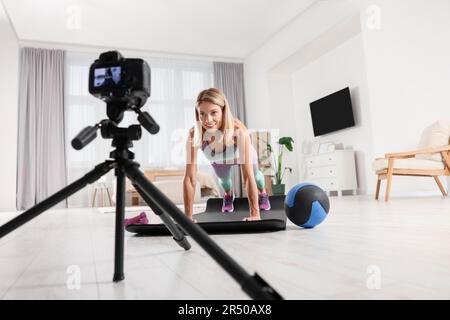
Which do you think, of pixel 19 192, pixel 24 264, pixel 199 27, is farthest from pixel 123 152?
pixel 19 192

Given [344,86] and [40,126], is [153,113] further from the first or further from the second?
[344,86]

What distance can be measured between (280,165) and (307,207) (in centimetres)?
494

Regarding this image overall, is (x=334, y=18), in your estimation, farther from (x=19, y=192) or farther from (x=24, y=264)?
(x=19, y=192)

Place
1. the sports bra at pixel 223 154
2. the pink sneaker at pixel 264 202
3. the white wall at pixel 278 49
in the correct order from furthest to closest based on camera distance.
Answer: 1. the white wall at pixel 278 49
2. the pink sneaker at pixel 264 202
3. the sports bra at pixel 223 154

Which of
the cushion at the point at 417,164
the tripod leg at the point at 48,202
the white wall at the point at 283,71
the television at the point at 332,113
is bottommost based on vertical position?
the tripod leg at the point at 48,202

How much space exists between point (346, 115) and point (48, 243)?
5.06 metres

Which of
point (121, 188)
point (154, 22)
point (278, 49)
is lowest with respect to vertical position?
point (121, 188)

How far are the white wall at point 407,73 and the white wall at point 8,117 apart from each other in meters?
5.45

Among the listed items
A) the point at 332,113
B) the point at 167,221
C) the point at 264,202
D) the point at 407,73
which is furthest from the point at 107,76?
the point at 332,113

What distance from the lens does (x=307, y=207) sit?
5.45 ft

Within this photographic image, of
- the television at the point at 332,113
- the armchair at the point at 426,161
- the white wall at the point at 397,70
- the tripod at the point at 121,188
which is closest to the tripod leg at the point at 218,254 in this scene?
the tripod at the point at 121,188

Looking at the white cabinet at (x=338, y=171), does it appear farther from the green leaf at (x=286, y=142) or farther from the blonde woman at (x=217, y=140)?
the blonde woman at (x=217, y=140)

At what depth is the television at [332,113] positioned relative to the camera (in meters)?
5.67

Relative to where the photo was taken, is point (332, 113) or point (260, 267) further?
point (332, 113)
